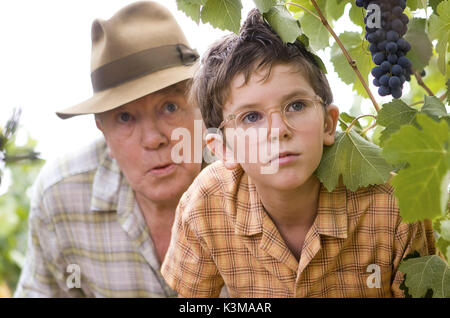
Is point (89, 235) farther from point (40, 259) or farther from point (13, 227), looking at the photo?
point (13, 227)

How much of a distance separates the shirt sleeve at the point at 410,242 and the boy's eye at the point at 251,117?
390mm

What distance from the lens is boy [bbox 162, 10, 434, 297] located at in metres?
1.13

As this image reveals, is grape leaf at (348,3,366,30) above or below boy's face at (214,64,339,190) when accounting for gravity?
above

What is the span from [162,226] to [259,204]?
609mm

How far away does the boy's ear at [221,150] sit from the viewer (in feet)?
4.13

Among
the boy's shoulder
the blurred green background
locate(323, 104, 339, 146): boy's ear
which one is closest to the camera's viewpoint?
locate(323, 104, 339, 146): boy's ear

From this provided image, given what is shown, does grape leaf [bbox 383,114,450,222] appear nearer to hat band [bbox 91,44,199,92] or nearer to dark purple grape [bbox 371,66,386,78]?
dark purple grape [bbox 371,66,386,78]

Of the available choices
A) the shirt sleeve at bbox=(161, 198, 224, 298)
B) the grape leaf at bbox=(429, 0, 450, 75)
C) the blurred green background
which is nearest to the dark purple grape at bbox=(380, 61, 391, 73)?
the grape leaf at bbox=(429, 0, 450, 75)

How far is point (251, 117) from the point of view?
114 cm

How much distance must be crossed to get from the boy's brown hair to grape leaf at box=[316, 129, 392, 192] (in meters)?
0.11

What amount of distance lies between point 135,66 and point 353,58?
25.6 inches

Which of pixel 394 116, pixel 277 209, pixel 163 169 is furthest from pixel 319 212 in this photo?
pixel 163 169
